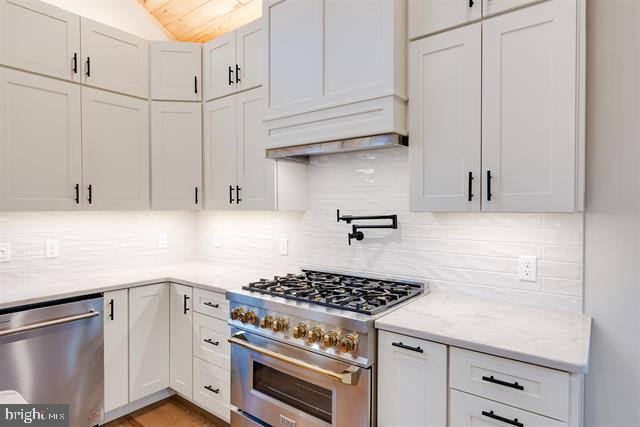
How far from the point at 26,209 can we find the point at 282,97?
1.68m

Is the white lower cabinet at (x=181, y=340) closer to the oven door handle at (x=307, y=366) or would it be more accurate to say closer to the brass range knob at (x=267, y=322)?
the oven door handle at (x=307, y=366)

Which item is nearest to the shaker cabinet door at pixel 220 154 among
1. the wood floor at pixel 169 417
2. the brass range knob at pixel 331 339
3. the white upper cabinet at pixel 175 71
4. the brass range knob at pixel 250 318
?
the white upper cabinet at pixel 175 71

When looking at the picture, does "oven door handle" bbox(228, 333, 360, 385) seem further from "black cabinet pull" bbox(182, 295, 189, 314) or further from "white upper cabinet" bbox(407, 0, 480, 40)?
"white upper cabinet" bbox(407, 0, 480, 40)

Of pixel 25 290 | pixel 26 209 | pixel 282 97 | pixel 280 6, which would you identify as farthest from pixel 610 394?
pixel 26 209

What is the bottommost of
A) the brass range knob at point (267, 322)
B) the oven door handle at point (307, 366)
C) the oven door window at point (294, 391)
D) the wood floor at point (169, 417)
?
the wood floor at point (169, 417)

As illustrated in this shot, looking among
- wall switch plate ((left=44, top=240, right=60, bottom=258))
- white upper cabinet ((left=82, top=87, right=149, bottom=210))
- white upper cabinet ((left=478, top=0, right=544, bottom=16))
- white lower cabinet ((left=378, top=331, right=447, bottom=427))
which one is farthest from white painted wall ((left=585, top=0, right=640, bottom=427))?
wall switch plate ((left=44, top=240, right=60, bottom=258))

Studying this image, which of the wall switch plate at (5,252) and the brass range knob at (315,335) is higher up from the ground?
the wall switch plate at (5,252)

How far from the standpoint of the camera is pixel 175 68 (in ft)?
9.34

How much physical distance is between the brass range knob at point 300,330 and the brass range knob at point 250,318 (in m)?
0.29

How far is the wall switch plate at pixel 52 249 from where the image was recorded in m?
2.60

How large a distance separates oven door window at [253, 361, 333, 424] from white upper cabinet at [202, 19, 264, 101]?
70.8 inches

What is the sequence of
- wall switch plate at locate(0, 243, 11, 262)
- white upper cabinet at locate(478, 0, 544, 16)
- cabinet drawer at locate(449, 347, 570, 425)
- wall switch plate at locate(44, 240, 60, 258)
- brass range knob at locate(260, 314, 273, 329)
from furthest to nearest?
1. wall switch plate at locate(44, 240, 60, 258)
2. wall switch plate at locate(0, 243, 11, 262)
3. brass range knob at locate(260, 314, 273, 329)
4. white upper cabinet at locate(478, 0, 544, 16)
5. cabinet drawer at locate(449, 347, 570, 425)

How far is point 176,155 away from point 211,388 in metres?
1.67

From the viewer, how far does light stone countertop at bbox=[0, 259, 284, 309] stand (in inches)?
82.7
